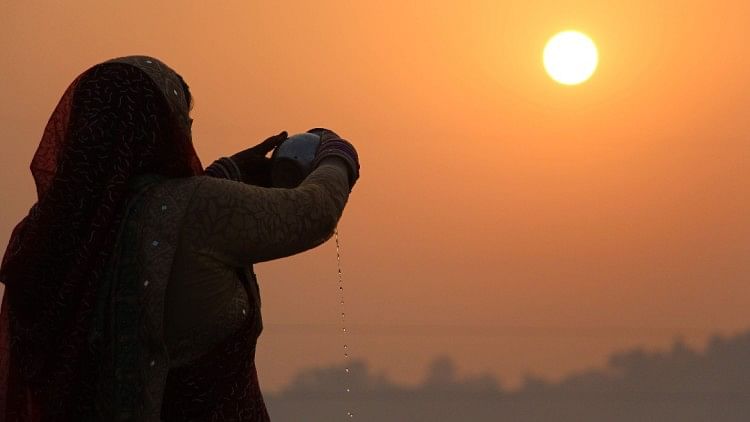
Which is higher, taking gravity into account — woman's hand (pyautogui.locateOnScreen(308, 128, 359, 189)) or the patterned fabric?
woman's hand (pyautogui.locateOnScreen(308, 128, 359, 189))

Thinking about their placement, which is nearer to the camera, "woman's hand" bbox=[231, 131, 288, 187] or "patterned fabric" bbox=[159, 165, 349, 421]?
"patterned fabric" bbox=[159, 165, 349, 421]

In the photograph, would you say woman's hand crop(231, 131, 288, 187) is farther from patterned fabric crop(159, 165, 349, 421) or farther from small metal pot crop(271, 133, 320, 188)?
patterned fabric crop(159, 165, 349, 421)

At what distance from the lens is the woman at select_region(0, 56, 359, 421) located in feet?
6.55

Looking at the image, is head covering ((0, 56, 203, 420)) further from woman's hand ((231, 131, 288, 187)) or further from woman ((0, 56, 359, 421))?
woman's hand ((231, 131, 288, 187))

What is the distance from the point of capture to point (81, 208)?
2002 millimetres

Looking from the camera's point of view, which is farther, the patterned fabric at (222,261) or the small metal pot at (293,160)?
the small metal pot at (293,160)

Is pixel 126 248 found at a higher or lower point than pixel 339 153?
lower

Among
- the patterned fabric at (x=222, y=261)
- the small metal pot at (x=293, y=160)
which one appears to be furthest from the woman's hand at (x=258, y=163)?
the patterned fabric at (x=222, y=261)

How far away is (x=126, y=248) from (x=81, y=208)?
0.29 feet

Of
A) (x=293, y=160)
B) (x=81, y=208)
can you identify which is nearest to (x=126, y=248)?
(x=81, y=208)

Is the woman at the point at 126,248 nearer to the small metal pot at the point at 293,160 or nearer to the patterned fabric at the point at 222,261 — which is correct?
the patterned fabric at the point at 222,261

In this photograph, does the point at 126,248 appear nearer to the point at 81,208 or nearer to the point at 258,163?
the point at 81,208

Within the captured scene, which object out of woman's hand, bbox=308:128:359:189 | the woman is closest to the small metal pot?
woman's hand, bbox=308:128:359:189

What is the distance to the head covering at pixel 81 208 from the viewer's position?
1993 mm
